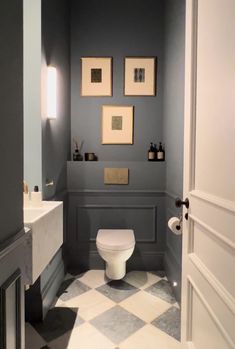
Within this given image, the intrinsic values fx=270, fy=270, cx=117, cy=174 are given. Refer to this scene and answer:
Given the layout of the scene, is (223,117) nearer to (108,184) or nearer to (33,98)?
(33,98)

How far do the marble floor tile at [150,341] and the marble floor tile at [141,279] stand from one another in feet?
2.10

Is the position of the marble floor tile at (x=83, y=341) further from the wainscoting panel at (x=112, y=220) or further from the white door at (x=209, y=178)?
the wainscoting panel at (x=112, y=220)

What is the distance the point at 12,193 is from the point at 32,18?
149 cm

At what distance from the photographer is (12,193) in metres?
0.92

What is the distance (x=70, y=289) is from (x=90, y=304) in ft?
1.04

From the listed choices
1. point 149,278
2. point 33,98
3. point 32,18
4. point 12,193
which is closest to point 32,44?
point 32,18

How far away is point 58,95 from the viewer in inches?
97.3

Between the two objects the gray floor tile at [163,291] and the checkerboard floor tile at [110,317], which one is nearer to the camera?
the checkerboard floor tile at [110,317]

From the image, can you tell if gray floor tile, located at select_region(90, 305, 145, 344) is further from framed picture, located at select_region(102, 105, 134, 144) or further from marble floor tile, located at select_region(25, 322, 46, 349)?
framed picture, located at select_region(102, 105, 134, 144)

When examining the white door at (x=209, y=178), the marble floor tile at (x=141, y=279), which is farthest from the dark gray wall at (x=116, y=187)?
the white door at (x=209, y=178)

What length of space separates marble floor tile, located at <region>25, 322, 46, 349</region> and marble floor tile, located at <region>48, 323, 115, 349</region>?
0.20ft

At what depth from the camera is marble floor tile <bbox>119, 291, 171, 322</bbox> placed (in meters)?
2.01

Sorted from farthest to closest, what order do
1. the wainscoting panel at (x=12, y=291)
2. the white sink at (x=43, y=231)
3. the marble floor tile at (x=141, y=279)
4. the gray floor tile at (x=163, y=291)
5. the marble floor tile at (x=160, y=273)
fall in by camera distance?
the marble floor tile at (x=160, y=273)
the marble floor tile at (x=141, y=279)
the gray floor tile at (x=163, y=291)
the white sink at (x=43, y=231)
the wainscoting panel at (x=12, y=291)

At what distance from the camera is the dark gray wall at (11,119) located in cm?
83
